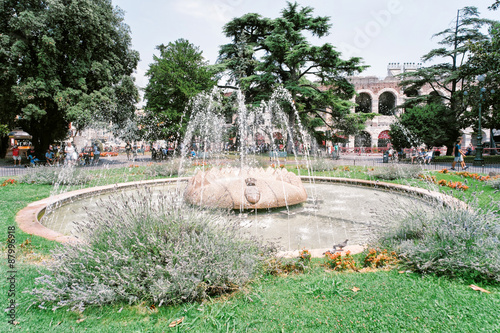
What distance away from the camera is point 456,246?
9.97 ft

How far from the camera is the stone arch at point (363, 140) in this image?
41919 millimetres

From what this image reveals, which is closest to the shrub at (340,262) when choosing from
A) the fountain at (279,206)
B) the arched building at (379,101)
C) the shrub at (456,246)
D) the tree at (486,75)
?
the fountain at (279,206)

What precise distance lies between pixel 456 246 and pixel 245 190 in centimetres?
376

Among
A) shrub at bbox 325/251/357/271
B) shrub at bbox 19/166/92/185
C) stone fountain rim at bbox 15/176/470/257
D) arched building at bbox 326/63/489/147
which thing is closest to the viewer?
shrub at bbox 325/251/357/271

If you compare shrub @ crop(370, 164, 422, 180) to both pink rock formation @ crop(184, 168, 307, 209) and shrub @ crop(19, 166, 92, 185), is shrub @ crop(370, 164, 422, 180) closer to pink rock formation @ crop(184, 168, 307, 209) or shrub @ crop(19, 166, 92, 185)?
pink rock formation @ crop(184, 168, 307, 209)

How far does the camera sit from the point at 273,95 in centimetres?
2408

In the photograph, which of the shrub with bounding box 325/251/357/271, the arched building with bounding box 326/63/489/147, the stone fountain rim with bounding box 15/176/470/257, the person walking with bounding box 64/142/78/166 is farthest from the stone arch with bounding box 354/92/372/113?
the shrub with bounding box 325/251/357/271

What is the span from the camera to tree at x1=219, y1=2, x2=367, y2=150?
75.2 ft

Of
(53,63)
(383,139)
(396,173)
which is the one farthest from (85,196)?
(383,139)

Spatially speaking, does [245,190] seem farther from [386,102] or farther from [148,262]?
[386,102]

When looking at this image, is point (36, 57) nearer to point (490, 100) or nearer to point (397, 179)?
point (397, 179)

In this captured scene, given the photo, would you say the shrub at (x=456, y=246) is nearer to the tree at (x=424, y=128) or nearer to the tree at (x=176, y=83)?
the tree at (x=176, y=83)

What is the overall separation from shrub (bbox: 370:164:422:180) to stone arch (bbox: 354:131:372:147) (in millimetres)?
32692

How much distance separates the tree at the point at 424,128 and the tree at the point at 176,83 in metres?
16.1
